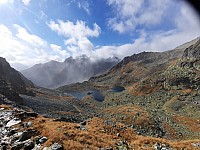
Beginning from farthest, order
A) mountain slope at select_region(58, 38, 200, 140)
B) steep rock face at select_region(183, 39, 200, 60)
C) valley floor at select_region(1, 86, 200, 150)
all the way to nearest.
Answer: steep rock face at select_region(183, 39, 200, 60)
mountain slope at select_region(58, 38, 200, 140)
valley floor at select_region(1, 86, 200, 150)

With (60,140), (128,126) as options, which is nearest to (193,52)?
(128,126)

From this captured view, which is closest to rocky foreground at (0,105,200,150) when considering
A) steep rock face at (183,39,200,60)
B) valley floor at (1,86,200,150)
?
valley floor at (1,86,200,150)

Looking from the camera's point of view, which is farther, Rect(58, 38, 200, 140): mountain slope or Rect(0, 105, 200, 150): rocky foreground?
Rect(58, 38, 200, 140): mountain slope

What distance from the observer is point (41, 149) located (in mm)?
17453

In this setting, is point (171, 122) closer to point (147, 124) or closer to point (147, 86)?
point (147, 124)

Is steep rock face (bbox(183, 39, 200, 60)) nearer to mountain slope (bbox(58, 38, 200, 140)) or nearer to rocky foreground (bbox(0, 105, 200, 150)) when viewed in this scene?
mountain slope (bbox(58, 38, 200, 140))

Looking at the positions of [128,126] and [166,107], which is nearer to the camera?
[128,126]

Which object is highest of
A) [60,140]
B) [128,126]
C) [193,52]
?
[193,52]

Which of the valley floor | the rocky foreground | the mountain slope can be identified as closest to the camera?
the rocky foreground

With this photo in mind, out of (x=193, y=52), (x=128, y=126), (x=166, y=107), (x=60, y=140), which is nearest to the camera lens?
(x=60, y=140)

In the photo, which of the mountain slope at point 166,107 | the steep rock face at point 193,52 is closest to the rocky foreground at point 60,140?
the mountain slope at point 166,107

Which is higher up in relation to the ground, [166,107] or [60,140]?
[166,107]

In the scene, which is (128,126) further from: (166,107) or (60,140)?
(166,107)

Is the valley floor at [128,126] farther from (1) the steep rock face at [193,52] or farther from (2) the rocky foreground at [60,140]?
(1) the steep rock face at [193,52]
